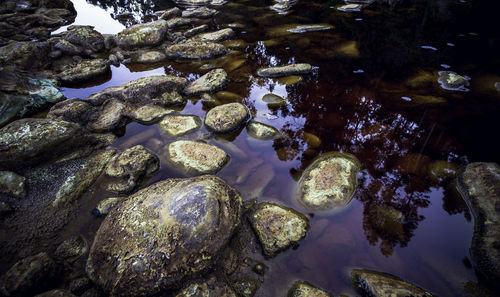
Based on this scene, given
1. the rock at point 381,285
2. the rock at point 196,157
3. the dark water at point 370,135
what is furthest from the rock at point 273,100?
the rock at point 381,285

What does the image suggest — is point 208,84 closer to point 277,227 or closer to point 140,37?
point 277,227

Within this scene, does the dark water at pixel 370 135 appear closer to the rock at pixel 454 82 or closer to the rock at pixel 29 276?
the rock at pixel 454 82

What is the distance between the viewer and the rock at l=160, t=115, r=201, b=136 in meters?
3.72

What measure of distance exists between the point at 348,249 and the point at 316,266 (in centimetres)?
37

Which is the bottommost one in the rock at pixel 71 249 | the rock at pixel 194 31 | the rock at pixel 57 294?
the rock at pixel 71 249

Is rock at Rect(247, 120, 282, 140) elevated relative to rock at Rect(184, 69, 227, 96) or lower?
lower

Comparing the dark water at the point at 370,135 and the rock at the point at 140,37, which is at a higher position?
the rock at the point at 140,37

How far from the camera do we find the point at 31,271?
1848mm

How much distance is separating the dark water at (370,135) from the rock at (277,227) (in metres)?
0.09

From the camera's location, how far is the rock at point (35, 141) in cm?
282

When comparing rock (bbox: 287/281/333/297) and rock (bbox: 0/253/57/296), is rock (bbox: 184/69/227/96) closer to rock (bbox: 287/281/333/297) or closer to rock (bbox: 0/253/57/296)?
rock (bbox: 0/253/57/296)

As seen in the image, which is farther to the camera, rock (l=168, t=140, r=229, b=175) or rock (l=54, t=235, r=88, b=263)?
rock (l=168, t=140, r=229, b=175)

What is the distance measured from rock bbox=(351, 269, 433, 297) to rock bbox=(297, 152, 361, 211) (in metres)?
0.70

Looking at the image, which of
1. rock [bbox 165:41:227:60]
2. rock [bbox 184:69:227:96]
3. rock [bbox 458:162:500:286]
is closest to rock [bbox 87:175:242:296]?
rock [bbox 458:162:500:286]
